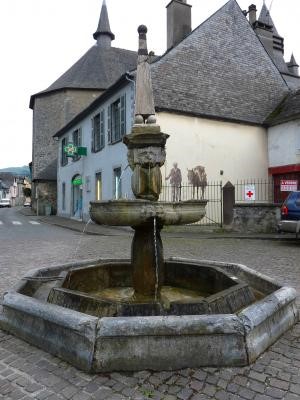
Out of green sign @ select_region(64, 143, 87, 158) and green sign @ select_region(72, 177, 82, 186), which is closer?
green sign @ select_region(64, 143, 87, 158)

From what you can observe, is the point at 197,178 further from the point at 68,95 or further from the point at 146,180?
the point at 68,95

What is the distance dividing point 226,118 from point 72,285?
1529 centimetres

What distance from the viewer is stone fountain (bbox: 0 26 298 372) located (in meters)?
3.03

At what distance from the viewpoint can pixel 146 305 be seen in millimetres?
3457

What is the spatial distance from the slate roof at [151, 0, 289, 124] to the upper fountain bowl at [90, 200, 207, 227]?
42.5ft

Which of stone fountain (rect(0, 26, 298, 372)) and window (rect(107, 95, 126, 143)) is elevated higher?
window (rect(107, 95, 126, 143))

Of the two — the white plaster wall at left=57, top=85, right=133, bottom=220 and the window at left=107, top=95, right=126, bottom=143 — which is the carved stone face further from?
the window at left=107, top=95, right=126, bottom=143

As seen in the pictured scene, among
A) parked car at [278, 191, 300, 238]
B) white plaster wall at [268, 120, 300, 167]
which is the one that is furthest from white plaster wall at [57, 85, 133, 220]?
white plaster wall at [268, 120, 300, 167]

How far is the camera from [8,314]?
3943 mm

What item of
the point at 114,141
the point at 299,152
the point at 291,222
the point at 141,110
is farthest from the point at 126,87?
the point at 141,110

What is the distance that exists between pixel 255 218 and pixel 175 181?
Result: 4.07 meters

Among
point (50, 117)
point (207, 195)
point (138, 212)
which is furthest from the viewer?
point (50, 117)

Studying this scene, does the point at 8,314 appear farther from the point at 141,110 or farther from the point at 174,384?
the point at 141,110

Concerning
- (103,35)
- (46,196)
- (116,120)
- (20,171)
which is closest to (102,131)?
(116,120)
